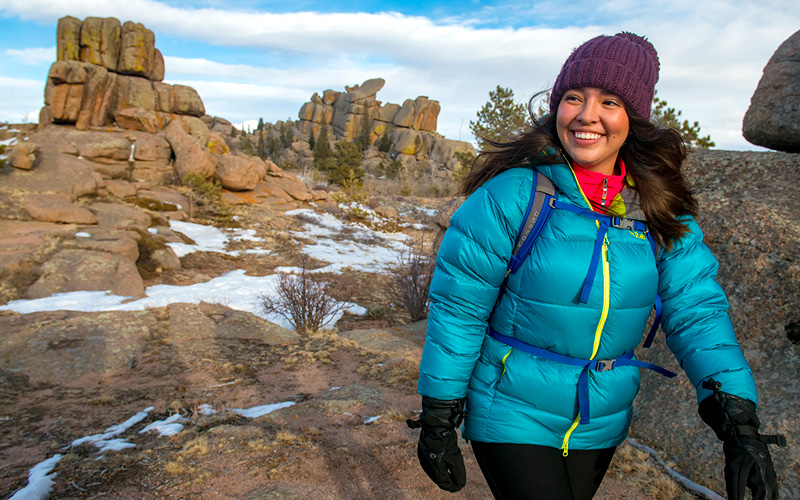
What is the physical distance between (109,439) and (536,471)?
323 cm

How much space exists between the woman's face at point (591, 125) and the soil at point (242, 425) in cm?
193

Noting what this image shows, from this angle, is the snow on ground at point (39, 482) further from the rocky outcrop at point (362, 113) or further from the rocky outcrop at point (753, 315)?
the rocky outcrop at point (362, 113)

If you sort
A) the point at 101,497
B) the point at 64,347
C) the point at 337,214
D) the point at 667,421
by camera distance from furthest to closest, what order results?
the point at 337,214 < the point at 64,347 < the point at 667,421 < the point at 101,497

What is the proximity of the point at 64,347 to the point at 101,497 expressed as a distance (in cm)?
353

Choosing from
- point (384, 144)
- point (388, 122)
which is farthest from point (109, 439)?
point (388, 122)

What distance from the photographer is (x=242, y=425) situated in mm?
3562

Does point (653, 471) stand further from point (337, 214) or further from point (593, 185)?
point (337, 214)

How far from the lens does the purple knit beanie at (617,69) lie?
151 cm

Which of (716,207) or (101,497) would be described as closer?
(101,497)

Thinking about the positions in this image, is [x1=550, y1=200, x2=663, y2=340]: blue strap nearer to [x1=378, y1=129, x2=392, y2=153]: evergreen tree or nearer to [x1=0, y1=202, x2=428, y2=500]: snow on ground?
[x1=0, y1=202, x2=428, y2=500]: snow on ground

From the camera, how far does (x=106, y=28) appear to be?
2756 centimetres

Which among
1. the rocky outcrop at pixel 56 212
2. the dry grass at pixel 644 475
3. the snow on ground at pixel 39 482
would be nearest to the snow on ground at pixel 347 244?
the rocky outcrop at pixel 56 212

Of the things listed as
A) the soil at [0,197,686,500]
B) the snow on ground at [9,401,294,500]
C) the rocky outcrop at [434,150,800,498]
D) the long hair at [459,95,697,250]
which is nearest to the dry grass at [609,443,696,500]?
the soil at [0,197,686,500]

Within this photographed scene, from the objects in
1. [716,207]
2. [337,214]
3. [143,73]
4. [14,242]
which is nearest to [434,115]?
[143,73]
